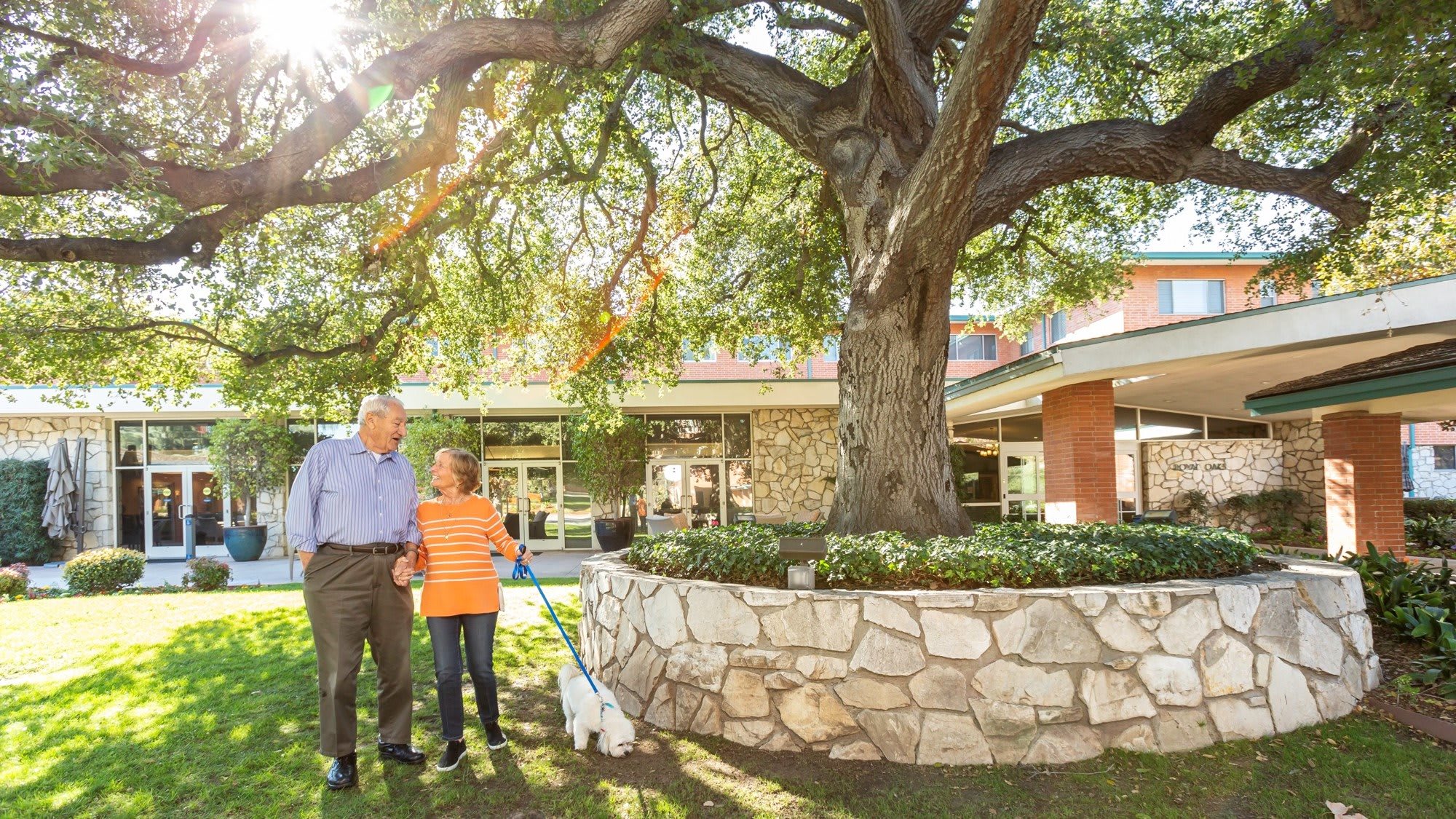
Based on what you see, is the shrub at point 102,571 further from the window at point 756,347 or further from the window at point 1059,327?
the window at point 1059,327

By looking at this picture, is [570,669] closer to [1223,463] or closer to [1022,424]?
[1022,424]

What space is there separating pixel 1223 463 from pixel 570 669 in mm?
15578

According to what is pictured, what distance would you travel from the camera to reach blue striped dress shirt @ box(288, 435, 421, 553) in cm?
360

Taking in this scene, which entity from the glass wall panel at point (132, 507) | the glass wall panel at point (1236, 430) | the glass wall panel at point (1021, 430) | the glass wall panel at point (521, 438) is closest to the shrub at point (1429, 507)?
the glass wall panel at point (1236, 430)

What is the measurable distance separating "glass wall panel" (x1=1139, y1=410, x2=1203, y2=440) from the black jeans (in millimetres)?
15082

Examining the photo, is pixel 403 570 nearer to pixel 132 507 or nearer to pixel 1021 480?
pixel 1021 480

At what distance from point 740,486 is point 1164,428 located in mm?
8950

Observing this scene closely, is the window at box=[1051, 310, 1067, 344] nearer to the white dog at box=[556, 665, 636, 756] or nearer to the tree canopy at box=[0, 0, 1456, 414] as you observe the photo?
the tree canopy at box=[0, 0, 1456, 414]

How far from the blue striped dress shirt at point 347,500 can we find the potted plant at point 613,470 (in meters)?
11.1

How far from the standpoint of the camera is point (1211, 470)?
15.4 metres

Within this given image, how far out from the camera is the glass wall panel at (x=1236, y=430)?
15477 millimetres

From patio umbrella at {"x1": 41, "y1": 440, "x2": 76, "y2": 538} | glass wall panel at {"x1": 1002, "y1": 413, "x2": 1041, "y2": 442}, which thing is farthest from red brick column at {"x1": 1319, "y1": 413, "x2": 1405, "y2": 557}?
patio umbrella at {"x1": 41, "y1": 440, "x2": 76, "y2": 538}

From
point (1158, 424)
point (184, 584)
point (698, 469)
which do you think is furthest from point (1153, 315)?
point (184, 584)

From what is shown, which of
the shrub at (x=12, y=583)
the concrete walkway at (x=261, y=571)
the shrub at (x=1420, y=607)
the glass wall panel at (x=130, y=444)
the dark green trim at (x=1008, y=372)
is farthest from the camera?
the glass wall panel at (x=130, y=444)
